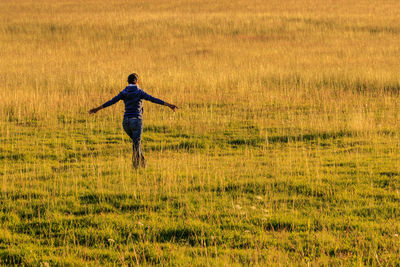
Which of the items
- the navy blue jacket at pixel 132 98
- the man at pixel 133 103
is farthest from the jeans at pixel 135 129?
the navy blue jacket at pixel 132 98

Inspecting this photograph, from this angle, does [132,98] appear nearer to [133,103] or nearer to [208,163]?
[133,103]

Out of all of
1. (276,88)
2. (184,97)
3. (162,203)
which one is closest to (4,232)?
(162,203)

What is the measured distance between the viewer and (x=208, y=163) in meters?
12.5

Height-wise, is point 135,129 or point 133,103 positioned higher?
point 133,103

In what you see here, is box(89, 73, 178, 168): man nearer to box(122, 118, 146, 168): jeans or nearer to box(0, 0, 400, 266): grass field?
box(122, 118, 146, 168): jeans

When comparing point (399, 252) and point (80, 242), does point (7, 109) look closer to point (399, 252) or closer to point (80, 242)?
point (80, 242)

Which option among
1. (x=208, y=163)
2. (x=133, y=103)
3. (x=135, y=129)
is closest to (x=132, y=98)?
(x=133, y=103)

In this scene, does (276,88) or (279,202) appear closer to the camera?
(279,202)

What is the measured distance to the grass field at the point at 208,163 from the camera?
7.86m

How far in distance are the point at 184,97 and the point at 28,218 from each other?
1383cm

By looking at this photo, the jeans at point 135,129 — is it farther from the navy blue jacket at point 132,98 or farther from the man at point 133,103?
the navy blue jacket at point 132,98

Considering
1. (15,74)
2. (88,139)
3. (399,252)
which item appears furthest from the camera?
(15,74)

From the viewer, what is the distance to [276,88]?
24797mm

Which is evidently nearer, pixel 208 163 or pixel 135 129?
pixel 135 129
